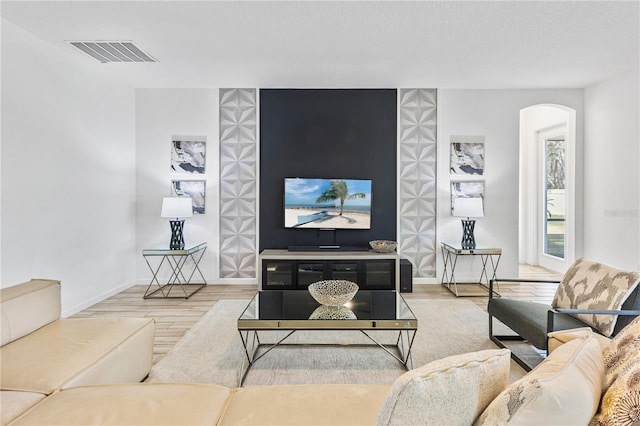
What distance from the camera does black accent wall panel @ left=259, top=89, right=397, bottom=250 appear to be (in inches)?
198

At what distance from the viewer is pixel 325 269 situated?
15.0 feet

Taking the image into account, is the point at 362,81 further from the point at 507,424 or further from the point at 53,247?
the point at 507,424

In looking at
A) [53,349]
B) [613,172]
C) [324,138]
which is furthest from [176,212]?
[613,172]

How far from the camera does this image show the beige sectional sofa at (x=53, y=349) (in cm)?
157

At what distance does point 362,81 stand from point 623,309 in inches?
144

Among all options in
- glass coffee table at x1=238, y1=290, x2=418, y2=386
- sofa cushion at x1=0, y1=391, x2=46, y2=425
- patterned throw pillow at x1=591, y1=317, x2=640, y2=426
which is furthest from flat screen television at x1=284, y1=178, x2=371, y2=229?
patterned throw pillow at x1=591, y1=317, x2=640, y2=426

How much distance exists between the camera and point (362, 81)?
4.71 meters

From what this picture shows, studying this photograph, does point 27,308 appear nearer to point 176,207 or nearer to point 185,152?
point 176,207

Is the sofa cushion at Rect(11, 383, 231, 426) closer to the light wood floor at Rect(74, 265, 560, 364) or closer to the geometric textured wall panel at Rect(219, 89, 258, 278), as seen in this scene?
the light wood floor at Rect(74, 265, 560, 364)

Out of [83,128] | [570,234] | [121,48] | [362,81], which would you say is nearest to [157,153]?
[83,128]

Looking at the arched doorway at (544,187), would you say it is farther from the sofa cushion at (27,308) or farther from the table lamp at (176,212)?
the sofa cushion at (27,308)

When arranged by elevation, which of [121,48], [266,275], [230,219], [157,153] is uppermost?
[121,48]

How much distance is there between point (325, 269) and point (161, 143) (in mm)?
2880

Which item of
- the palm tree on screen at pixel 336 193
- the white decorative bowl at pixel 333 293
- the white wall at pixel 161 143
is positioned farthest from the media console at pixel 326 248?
the white decorative bowl at pixel 333 293
